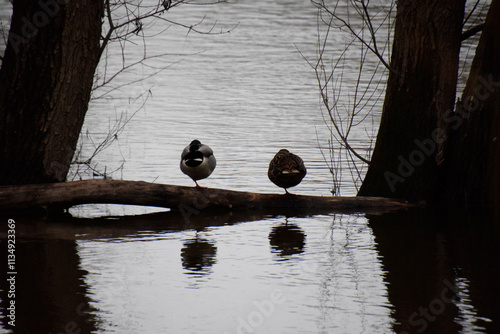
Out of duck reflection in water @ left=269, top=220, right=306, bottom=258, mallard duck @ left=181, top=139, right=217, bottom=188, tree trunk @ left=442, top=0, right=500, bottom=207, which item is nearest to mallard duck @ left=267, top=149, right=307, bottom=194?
duck reflection in water @ left=269, top=220, right=306, bottom=258

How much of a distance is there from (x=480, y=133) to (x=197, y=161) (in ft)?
10.2

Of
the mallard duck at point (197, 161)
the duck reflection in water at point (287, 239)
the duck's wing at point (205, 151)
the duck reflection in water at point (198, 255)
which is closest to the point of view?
the duck reflection in water at point (198, 255)

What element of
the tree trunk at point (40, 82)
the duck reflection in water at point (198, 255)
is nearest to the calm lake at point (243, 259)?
the duck reflection in water at point (198, 255)

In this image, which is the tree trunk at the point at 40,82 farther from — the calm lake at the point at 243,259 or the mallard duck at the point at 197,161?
the mallard duck at the point at 197,161

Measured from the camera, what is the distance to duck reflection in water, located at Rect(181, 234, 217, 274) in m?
6.75

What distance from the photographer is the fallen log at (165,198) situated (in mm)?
8383

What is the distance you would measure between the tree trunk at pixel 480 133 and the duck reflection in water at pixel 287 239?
6.79 ft

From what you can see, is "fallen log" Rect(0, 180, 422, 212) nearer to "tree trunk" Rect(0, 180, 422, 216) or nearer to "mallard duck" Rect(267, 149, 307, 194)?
"tree trunk" Rect(0, 180, 422, 216)

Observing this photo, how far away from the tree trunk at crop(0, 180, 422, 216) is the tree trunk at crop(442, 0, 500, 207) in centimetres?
58

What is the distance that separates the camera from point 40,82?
27.8 feet

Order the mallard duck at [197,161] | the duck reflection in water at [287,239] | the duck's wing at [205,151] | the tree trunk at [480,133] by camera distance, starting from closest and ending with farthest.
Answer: the duck reflection in water at [287,239] < the tree trunk at [480,133] < the mallard duck at [197,161] < the duck's wing at [205,151]

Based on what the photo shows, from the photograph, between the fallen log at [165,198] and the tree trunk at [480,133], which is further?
the tree trunk at [480,133]

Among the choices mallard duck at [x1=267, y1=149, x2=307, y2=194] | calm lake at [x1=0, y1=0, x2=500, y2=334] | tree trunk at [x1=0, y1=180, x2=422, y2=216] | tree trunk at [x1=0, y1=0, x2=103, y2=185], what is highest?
tree trunk at [x1=0, y1=0, x2=103, y2=185]

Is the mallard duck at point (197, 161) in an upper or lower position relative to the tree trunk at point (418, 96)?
lower
